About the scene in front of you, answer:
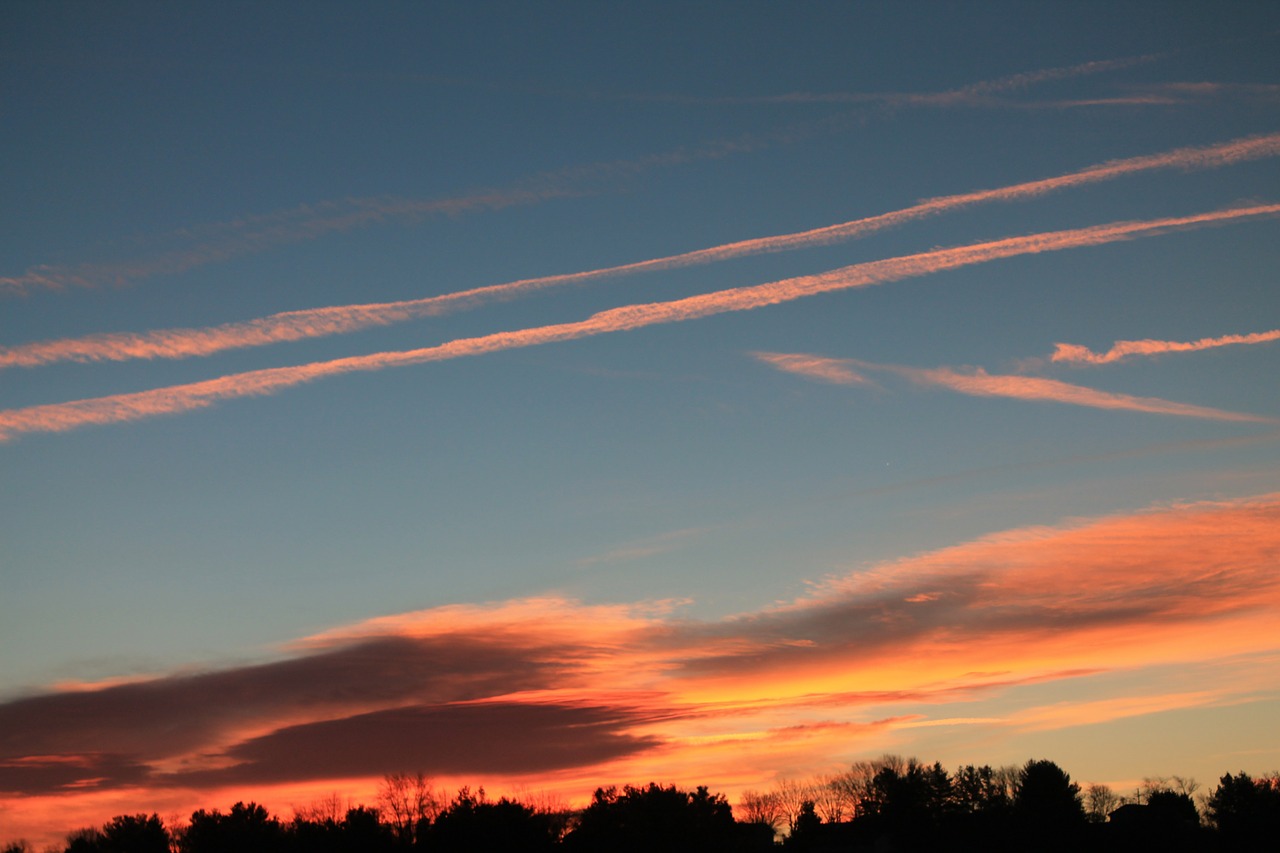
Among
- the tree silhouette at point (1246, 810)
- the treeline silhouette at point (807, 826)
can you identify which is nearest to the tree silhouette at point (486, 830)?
the treeline silhouette at point (807, 826)

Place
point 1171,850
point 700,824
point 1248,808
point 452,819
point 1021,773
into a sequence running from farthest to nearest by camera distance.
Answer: point 1021,773 < point 1248,808 < point 1171,850 < point 700,824 < point 452,819

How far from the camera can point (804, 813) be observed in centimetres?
14050

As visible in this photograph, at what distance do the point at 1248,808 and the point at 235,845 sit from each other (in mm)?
112405

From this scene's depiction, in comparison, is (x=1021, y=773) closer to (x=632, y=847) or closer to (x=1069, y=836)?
(x=1069, y=836)

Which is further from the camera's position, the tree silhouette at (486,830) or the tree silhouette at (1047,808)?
the tree silhouette at (1047,808)

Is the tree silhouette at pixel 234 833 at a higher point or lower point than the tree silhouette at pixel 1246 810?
higher

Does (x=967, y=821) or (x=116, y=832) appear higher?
(x=116, y=832)

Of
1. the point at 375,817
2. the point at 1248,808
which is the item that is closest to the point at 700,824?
the point at 375,817

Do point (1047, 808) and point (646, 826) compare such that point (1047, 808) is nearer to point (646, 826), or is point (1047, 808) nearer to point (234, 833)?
point (646, 826)

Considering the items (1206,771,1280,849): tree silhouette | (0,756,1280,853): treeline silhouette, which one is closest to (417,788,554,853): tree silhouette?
(0,756,1280,853): treeline silhouette

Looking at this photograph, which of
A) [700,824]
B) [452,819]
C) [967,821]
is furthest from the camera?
[967,821]

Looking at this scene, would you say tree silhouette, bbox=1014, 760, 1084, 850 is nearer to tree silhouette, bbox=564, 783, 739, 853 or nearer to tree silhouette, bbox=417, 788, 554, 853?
tree silhouette, bbox=564, 783, 739, 853

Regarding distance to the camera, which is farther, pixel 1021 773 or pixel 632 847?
pixel 1021 773

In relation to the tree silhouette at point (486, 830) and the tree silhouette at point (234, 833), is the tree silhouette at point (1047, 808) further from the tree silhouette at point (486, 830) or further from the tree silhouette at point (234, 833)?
the tree silhouette at point (234, 833)
